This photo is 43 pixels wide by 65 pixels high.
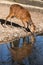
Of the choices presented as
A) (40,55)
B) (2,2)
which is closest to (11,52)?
(40,55)

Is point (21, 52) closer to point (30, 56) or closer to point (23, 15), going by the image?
point (30, 56)

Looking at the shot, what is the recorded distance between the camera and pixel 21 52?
11.5 m

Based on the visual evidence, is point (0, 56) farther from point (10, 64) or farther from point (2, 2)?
point (2, 2)

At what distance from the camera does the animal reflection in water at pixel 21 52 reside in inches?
427

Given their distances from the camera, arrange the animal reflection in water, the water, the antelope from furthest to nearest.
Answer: the antelope → the animal reflection in water → the water

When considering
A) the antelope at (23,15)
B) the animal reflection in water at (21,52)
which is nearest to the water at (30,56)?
the animal reflection in water at (21,52)

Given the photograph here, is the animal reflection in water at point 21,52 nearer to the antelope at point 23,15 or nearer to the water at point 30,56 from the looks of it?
the water at point 30,56

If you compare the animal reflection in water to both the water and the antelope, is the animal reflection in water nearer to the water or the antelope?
the water

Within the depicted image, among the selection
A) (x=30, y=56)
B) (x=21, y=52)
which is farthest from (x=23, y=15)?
(x=30, y=56)

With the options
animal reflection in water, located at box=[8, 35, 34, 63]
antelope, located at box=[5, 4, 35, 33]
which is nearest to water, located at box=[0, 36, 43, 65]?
animal reflection in water, located at box=[8, 35, 34, 63]

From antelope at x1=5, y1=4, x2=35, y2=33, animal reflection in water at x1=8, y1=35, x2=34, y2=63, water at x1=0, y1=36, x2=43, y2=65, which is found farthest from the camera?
antelope at x1=5, y1=4, x2=35, y2=33

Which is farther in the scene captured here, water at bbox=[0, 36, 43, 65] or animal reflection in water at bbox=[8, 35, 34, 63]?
animal reflection in water at bbox=[8, 35, 34, 63]

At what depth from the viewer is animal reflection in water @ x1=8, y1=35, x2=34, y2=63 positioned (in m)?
10.8

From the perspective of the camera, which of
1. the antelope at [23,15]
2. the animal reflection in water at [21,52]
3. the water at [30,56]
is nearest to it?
the water at [30,56]
